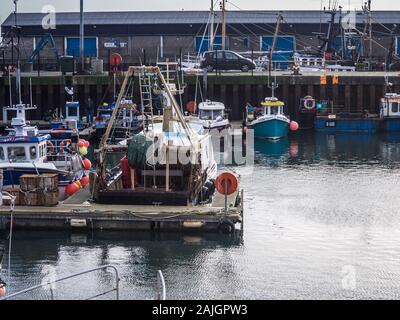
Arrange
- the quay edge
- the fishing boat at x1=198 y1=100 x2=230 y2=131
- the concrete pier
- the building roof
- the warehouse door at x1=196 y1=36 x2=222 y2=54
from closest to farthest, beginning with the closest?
the quay edge < the fishing boat at x1=198 y1=100 x2=230 y2=131 < the concrete pier < the warehouse door at x1=196 y1=36 x2=222 y2=54 < the building roof

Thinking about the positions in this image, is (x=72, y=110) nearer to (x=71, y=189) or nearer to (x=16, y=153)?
(x=16, y=153)

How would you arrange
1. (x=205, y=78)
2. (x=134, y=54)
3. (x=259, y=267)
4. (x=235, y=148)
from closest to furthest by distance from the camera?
(x=259, y=267) → (x=235, y=148) → (x=205, y=78) → (x=134, y=54)

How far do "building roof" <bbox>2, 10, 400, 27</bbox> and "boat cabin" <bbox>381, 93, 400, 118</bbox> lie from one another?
801 inches

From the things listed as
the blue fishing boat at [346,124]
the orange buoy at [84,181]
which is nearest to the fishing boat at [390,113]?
the blue fishing boat at [346,124]

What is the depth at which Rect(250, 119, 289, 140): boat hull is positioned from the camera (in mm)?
49188

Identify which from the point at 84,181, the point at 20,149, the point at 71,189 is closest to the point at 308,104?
the point at 84,181

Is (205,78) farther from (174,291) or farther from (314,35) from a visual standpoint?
(174,291)

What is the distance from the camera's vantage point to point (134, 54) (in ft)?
229

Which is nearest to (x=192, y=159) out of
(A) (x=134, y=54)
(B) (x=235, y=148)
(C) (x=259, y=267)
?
(C) (x=259, y=267)

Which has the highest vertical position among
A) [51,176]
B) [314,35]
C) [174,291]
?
[314,35]

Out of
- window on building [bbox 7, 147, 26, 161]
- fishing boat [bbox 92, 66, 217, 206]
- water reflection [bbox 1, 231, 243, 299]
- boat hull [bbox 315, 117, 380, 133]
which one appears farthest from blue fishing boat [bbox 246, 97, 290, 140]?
water reflection [bbox 1, 231, 243, 299]

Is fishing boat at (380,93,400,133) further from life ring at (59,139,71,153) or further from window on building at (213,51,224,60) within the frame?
life ring at (59,139,71,153)

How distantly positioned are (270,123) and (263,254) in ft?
84.9

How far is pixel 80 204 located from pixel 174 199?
8.93ft
